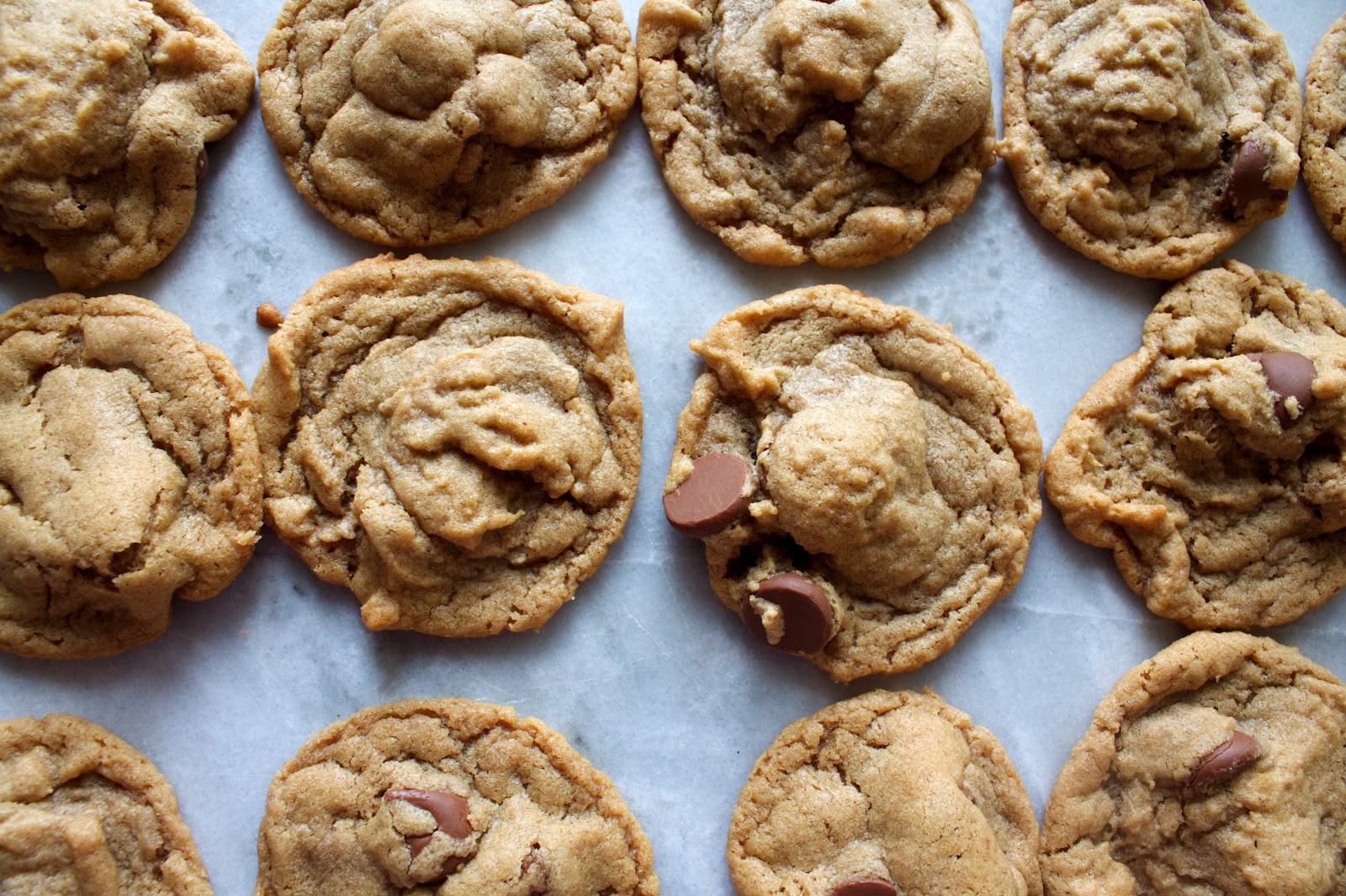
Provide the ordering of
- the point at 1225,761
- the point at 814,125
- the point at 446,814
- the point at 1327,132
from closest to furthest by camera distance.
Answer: the point at 446,814 → the point at 1225,761 → the point at 814,125 → the point at 1327,132

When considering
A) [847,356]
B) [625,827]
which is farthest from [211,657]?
[847,356]

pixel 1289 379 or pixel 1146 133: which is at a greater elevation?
pixel 1146 133

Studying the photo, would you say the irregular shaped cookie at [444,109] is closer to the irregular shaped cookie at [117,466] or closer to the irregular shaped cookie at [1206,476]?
the irregular shaped cookie at [117,466]

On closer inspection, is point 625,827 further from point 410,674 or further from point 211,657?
point 211,657

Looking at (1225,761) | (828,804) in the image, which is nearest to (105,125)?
(828,804)

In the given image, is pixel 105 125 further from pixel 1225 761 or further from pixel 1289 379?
pixel 1225 761
